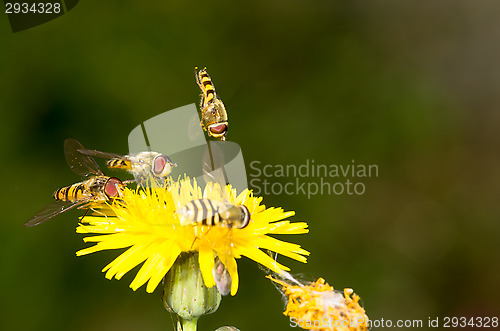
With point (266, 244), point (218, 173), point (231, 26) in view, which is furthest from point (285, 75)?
point (266, 244)

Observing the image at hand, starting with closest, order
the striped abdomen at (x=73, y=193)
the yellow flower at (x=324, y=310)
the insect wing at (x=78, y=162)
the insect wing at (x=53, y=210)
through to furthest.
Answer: the yellow flower at (x=324, y=310) < the insect wing at (x=53, y=210) < the striped abdomen at (x=73, y=193) < the insect wing at (x=78, y=162)

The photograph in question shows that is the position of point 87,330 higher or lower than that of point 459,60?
lower

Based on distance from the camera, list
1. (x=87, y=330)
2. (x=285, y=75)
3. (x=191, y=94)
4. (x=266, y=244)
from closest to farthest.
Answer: (x=266, y=244), (x=87, y=330), (x=191, y=94), (x=285, y=75)

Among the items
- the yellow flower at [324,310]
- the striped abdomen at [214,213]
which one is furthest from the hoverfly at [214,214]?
the yellow flower at [324,310]

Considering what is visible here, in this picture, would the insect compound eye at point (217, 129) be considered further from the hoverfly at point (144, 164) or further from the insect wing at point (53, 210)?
the insect wing at point (53, 210)

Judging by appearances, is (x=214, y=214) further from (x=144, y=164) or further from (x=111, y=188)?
(x=144, y=164)

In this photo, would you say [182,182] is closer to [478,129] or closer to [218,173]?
[218,173]
